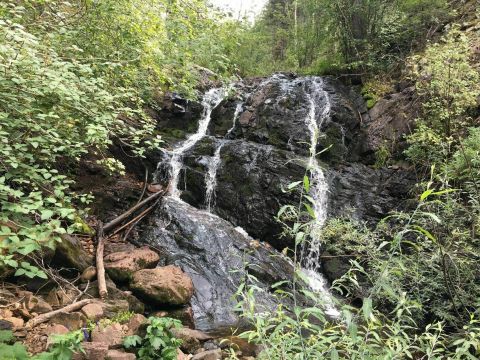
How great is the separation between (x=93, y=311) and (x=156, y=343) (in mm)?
1525

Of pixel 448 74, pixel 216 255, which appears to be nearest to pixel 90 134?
pixel 216 255

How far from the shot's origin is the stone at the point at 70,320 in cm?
409

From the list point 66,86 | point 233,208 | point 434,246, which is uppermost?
point 66,86

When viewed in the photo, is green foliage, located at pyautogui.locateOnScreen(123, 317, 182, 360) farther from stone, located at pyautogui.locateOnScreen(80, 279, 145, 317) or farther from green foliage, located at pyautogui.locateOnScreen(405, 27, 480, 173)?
green foliage, located at pyautogui.locateOnScreen(405, 27, 480, 173)

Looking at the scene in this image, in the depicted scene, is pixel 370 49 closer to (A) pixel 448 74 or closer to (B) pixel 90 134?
(A) pixel 448 74

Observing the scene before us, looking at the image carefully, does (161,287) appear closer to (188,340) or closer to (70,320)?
(188,340)

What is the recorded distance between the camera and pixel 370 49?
12.4 meters

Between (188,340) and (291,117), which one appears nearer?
(188,340)

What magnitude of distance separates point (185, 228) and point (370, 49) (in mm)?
9745

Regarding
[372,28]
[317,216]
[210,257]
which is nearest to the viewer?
[317,216]

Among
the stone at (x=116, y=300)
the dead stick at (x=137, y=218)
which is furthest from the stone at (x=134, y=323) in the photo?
the dead stick at (x=137, y=218)

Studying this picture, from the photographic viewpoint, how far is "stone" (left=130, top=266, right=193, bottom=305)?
5543mm

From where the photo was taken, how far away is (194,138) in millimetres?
12945

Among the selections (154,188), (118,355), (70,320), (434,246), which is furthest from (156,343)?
(154,188)
